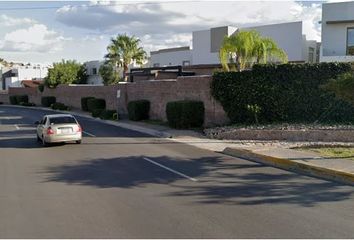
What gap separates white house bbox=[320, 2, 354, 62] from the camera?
112ft

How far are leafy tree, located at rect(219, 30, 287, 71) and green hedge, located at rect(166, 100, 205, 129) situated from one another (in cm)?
305

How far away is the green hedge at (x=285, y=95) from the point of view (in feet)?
68.5

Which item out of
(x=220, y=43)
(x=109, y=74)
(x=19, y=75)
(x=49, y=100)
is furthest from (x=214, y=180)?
(x=19, y=75)

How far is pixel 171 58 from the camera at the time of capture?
5834cm

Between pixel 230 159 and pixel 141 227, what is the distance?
24.7 ft

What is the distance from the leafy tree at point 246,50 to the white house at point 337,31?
33.9 feet

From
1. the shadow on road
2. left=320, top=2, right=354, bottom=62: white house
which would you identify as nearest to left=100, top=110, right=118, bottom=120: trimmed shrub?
left=320, top=2, right=354, bottom=62: white house

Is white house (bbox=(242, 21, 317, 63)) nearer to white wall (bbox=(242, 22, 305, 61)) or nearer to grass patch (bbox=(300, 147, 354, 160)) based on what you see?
white wall (bbox=(242, 22, 305, 61))

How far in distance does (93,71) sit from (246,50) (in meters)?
54.8

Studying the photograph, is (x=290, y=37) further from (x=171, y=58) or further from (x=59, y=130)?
(x=59, y=130)

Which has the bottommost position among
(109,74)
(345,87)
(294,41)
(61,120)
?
(61,120)

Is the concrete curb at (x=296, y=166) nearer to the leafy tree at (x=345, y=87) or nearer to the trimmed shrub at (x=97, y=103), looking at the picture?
the leafy tree at (x=345, y=87)

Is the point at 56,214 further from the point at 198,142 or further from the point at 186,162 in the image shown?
the point at 198,142

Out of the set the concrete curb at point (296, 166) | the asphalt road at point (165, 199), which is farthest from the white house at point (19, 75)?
the concrete curb at point (296, 166)
